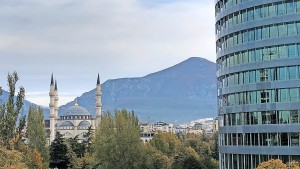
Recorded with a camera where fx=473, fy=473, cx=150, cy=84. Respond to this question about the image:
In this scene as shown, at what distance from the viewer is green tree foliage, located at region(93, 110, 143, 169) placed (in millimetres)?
67188

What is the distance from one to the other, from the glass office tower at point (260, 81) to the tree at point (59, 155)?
144ft

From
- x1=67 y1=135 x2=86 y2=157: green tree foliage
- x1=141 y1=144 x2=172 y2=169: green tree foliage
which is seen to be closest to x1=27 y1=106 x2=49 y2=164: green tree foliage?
x1=141 y1=144 x2=172 y2=169: green tree foliage

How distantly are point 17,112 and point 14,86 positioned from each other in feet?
10.4

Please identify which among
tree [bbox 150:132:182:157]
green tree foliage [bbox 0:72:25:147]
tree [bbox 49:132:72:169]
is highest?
green tree foliage [bbox 0:72:25:147]

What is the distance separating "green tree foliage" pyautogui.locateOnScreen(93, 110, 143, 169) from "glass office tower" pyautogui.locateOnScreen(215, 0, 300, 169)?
15.5 m

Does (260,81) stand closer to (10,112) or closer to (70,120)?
(10,112)

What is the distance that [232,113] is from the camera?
55812 millimetres

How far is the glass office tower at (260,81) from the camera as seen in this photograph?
49.7 m

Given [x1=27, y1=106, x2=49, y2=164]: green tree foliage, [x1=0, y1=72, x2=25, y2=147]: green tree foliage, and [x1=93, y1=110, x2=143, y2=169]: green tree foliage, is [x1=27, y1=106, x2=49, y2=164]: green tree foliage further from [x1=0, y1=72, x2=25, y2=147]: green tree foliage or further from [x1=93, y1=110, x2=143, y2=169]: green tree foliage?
[x1=0, y1=72, x2=25, y2=147]: green tree foliage

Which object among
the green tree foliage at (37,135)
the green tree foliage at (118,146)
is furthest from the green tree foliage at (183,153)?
the green tree foliage at (37,135)

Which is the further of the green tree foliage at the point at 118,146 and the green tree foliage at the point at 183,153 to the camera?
the green tree foliage at the point at 183,153

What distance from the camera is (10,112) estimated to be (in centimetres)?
5122

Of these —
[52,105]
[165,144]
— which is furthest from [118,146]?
[52,105]

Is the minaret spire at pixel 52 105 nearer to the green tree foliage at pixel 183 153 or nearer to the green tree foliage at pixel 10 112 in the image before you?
the green tree foliage at pixel 183 153
